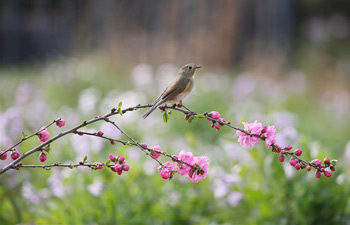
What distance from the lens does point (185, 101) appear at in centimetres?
634

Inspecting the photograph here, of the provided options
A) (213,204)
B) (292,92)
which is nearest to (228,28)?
(292,92)

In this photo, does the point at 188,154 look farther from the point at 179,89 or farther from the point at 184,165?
the point at 179,89

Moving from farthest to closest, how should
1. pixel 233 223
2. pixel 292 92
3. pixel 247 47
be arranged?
1. pixel 247 47
2. pixel 292 92
3. pixel 233 223

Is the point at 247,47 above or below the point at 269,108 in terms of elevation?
above

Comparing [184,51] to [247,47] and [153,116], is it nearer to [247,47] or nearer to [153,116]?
[247,47]

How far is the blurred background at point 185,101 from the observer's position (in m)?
2.79

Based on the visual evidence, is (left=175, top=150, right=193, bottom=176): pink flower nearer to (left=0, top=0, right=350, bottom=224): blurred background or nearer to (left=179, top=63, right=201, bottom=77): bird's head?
(left=179, top=63, right=201, bottom=77): bird's head

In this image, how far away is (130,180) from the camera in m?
2.94

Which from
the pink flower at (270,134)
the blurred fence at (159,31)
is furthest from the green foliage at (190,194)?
the blurred fence at (159,31)

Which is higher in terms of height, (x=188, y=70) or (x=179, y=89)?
(x=188, y=70)

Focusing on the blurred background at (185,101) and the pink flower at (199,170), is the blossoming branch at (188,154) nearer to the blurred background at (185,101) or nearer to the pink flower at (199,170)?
the pink flower at (199,170)

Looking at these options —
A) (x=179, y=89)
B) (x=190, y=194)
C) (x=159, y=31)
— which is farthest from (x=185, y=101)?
(x=159, y=31)

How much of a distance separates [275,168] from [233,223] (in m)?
0.43

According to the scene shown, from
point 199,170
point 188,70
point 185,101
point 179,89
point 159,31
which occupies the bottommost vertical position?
point 199,170
